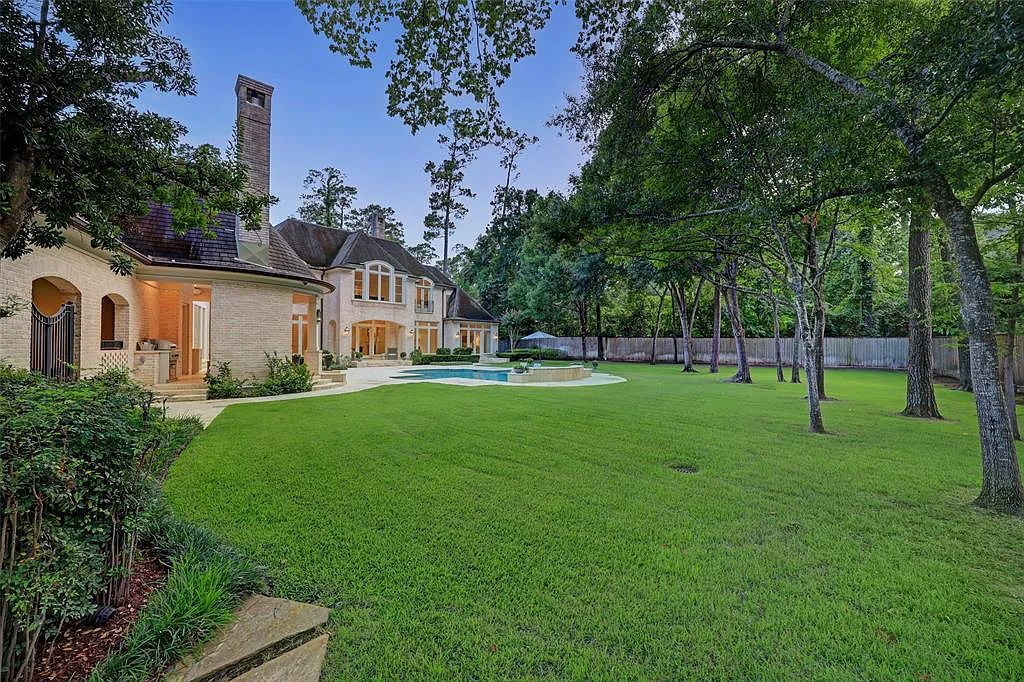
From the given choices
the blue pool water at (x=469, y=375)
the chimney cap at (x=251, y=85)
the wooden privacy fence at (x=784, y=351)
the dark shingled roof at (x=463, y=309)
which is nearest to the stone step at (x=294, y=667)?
the blue pool water at (x=469, y=375)

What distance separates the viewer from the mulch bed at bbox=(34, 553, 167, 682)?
1.83 metres

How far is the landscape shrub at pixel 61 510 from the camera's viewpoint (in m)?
1.72

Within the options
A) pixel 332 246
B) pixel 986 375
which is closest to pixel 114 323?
pixel 332 246

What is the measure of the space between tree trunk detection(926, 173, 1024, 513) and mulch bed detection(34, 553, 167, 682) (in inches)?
265

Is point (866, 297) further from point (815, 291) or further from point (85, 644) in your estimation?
point (85, 644)

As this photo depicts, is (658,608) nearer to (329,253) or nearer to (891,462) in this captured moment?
(891,462)

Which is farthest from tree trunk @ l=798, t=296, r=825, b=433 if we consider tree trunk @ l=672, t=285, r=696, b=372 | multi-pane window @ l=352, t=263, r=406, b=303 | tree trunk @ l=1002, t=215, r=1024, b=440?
multi-pane window @ l=352, t=263, r=406, b=303

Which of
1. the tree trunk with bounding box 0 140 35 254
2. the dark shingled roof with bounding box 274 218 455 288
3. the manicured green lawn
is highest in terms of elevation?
the dark shingled roof with bounding box 274 218 455 288

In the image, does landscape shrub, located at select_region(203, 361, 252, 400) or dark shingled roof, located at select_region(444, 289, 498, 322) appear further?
dark shingled roof, located at select_region(444, 289, 498, 322)

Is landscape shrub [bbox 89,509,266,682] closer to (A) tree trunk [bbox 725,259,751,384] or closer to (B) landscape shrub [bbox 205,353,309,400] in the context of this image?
(B) landscape shrub [bbox 205,353,309,400]

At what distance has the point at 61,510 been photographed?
1965 millimetres

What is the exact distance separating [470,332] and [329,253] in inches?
447

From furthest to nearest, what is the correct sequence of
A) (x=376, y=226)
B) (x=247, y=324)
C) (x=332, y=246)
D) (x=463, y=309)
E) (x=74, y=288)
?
(x=463, y=309)
(x=376, y=226)
(x=332, y=246)
(x=247, y=324)
(x=74, y=288)

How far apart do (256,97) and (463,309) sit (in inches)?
807
